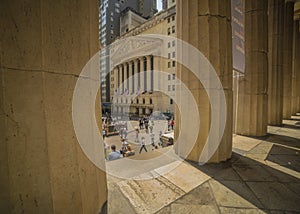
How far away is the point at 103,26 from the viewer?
209ft

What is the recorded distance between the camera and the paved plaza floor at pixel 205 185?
214 centimetres

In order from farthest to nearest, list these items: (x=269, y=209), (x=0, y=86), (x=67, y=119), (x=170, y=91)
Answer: (x=170, y=91) < (x=269, y=209) < (x=67, y=119) < (x=0, y=86)

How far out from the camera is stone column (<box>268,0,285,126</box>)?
28.8ft

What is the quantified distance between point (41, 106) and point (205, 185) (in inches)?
105

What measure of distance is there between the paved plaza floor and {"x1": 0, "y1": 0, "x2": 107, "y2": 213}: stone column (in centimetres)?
85

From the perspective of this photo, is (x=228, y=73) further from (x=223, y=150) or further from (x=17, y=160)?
(x=17, y=160)

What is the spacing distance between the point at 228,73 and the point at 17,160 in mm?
4161

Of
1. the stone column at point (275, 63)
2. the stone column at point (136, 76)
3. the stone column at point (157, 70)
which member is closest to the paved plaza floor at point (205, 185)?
the stone column at point (275, 63)

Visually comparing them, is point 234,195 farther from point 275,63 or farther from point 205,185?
point 275,63

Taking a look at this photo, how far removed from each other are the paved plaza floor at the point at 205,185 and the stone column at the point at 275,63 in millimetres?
5771

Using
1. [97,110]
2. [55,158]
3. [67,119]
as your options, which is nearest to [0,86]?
[67,119]

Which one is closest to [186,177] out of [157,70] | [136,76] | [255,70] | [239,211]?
[239,211]

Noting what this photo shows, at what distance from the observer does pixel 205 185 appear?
267 centimetres

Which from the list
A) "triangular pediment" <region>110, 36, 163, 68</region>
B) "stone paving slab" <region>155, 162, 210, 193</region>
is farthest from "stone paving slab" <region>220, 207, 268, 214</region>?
"triangular pediment" <region>110, 36, 163, 68</region>
